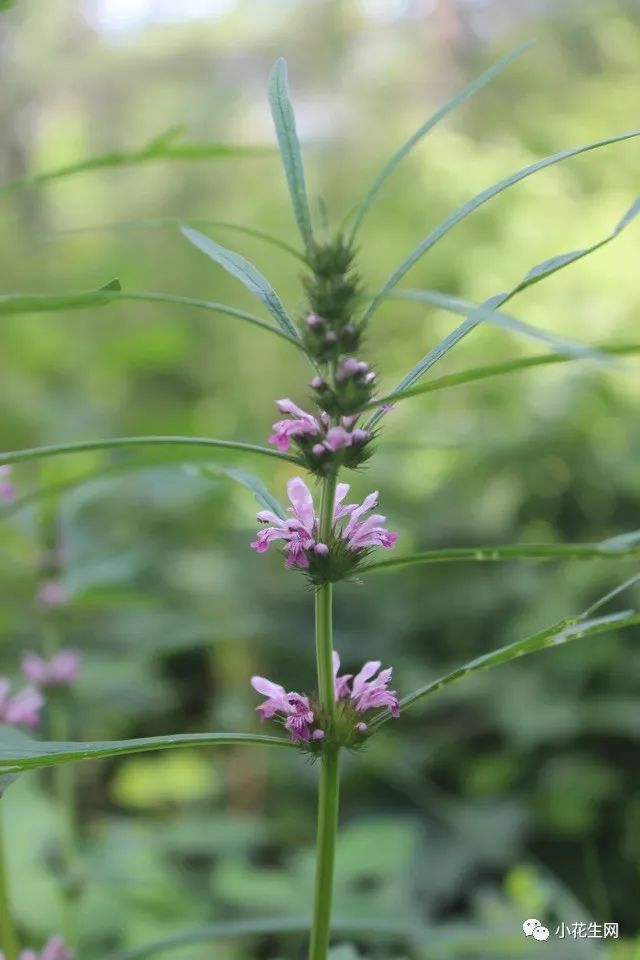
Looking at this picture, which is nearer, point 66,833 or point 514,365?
point 514,365

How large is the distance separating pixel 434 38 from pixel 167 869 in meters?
6.14

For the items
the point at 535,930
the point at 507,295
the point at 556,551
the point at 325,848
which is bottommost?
the point at 535,930

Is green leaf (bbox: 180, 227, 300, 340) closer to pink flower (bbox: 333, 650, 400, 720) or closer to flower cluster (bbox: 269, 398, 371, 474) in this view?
flower cluster (bbox: 269, 398, 371, 474)

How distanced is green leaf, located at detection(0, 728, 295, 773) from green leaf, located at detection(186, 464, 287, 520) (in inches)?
4.5

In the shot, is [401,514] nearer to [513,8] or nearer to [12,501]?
[12,501]

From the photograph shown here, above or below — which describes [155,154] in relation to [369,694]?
above

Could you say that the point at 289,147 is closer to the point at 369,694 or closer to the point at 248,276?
the point at 248,276

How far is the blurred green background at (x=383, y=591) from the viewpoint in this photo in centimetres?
119

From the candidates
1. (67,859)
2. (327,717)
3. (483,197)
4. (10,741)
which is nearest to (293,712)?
(327,717)

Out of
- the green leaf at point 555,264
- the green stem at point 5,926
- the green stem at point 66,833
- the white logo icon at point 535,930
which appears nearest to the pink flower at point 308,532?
the green leaf at point 555,264

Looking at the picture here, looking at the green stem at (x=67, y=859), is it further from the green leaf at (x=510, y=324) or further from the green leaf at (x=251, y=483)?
the green leaf at (x=510, y=324)

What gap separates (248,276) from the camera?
0.42 metres

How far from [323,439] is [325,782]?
140mm

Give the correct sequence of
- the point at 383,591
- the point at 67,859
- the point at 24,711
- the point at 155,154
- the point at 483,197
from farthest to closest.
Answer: the point at 383,591 → the point at 67,859 → the point at 24,711 → the point at 155,154 → the point at 483,197
